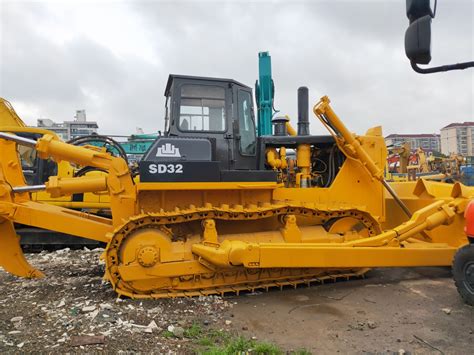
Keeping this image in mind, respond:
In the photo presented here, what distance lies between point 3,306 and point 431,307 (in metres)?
4.92

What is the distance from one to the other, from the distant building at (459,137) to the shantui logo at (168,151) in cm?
5513

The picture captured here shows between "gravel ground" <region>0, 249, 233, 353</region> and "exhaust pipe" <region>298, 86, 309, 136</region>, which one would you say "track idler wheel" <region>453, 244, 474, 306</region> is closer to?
"gravel ground" <region>0, 249, 233, 353</region>

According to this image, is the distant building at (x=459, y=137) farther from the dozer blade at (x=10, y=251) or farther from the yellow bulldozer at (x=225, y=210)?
the dozer blade at (x=10, y=251)

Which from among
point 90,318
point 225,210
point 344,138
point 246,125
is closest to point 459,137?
point 344,138

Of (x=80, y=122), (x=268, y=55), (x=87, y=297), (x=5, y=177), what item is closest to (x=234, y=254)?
(x=87, y=297)

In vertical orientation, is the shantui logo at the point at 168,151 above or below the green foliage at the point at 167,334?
above

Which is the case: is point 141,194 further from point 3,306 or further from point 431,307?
point 431,307

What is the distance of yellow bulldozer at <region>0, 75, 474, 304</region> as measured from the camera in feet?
15.5

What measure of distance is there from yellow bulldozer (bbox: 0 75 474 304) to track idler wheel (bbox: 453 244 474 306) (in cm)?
2

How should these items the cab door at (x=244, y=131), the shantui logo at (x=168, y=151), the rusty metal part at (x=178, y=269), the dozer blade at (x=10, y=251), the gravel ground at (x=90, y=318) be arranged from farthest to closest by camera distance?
1. the cab door at (x=244, y=131)
2. the dozer blade at (x=10, y=251)
3. the shantui logo at (x=168, y=151)
4. the rusty metal part at (x=178, y=269)
5. the gravel ground at (x=90, y=318)

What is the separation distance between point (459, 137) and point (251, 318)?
58.4 meters

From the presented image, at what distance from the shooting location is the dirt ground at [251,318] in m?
3.54

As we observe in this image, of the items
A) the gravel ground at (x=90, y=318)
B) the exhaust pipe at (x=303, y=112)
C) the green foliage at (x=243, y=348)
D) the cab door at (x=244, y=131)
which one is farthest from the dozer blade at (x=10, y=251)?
the exhaust pipe at (x=303, y=112)

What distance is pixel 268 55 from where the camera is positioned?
31.9ft
